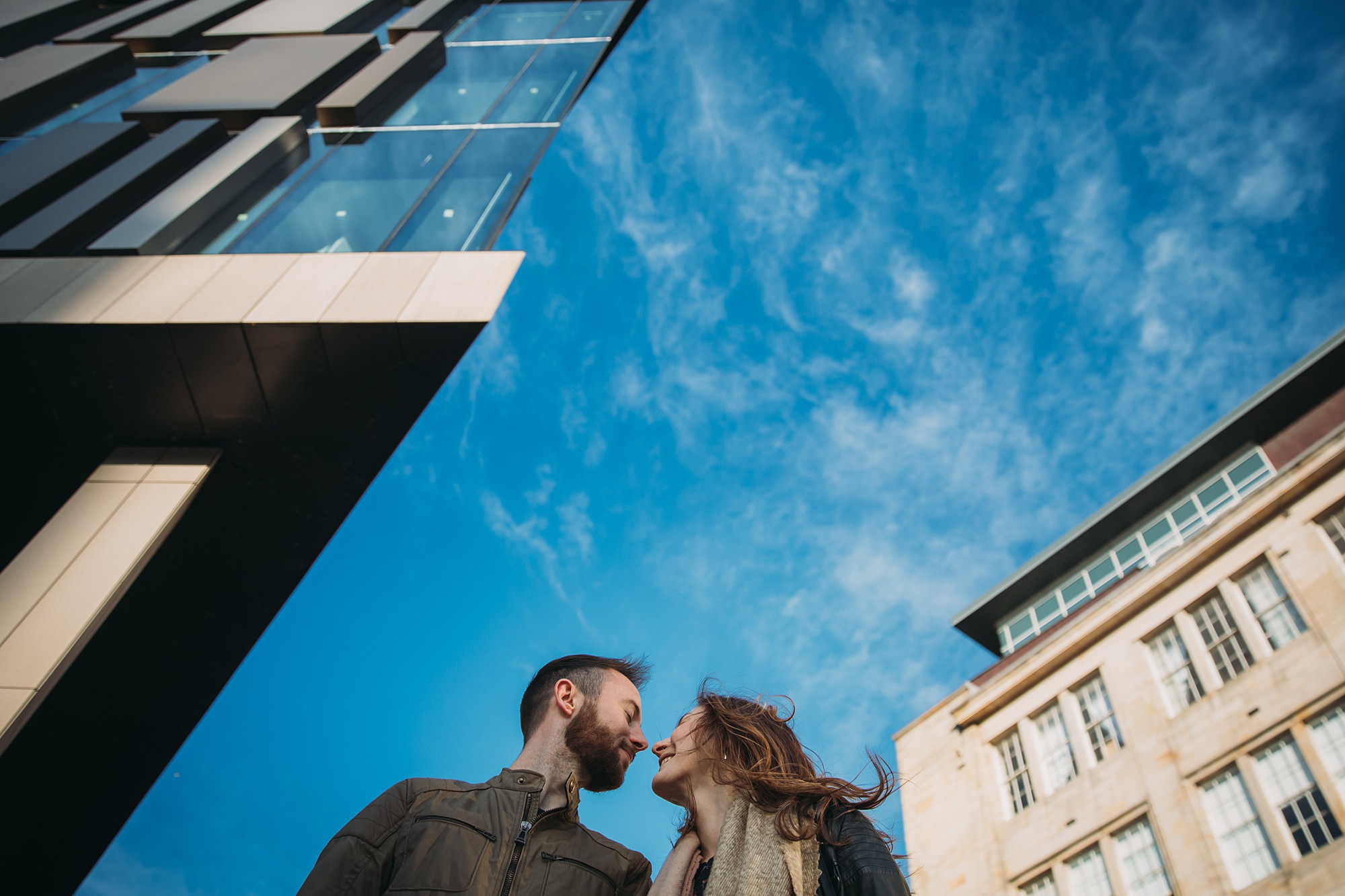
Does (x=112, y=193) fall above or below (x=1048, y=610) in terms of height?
below

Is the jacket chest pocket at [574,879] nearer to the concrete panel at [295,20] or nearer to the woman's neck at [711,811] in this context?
the woman's neck at [711,811]

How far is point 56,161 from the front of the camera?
32.6 ft

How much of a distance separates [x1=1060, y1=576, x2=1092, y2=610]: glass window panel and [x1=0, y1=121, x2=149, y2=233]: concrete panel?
1068 inches

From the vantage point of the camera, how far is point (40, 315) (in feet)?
24.7

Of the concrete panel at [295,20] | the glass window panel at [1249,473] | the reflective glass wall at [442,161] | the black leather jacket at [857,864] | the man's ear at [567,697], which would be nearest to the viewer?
the black leather jacket at [857,864]

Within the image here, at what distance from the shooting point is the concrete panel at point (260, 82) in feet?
37.8

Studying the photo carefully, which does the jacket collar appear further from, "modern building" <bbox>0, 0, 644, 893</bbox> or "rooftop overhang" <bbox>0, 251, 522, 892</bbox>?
"rooftop overhang" <bbox>0, 251, 522, 892</bbox>

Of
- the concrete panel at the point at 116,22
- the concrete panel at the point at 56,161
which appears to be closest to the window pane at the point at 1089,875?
the concrete panel at the point at 56,161

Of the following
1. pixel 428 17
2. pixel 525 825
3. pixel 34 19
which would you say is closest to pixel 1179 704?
pixel 525 825

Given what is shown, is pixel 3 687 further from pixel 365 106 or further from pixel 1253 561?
pixel 1253 561

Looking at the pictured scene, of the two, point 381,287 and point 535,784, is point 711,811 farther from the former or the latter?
point 381,287

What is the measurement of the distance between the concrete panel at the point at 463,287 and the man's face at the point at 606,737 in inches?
167

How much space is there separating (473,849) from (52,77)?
13.8m

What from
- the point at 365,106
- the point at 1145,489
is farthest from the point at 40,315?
the point at 1145,489
